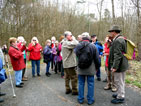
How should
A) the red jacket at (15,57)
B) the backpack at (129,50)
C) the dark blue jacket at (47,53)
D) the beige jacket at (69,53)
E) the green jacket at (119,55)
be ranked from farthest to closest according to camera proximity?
1. the dark blue jacket at (47,53)
2. the red jacket at (15,57)
3. the beige jacket at (69,53)
4. the backpack at (129,50)
5. the green jacket at (119,55)

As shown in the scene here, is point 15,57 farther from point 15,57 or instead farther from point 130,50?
point 130,50

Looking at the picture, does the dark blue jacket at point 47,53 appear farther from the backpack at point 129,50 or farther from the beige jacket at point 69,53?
the backpack at point 129,50

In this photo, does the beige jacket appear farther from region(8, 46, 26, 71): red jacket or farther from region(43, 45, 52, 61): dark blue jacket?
region(43, 45, 52, 61): dark blue jacket

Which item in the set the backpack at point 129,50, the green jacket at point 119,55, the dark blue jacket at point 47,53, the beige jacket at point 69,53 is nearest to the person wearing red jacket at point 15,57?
the dark blue jacket at point 47,53

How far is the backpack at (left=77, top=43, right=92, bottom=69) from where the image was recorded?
3.70 meters

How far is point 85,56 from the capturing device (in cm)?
371

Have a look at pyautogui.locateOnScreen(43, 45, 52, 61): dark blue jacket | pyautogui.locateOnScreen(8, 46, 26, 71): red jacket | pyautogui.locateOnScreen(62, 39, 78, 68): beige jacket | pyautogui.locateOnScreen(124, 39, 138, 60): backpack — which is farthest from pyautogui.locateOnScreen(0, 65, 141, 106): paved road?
pyautogui.locateOnScreen(43, 45, 52, 61): dark blue jacket

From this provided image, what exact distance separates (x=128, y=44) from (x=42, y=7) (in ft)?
48.3

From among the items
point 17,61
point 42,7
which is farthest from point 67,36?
point 42,7

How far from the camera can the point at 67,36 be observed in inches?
176

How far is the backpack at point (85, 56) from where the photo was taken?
3.70 m

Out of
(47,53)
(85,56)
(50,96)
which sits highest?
(85,56)

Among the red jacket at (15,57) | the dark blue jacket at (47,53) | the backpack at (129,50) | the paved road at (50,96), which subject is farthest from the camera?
the dark blue jacket at (47,53)

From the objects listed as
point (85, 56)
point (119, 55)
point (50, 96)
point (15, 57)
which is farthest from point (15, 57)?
point (119, 55)
